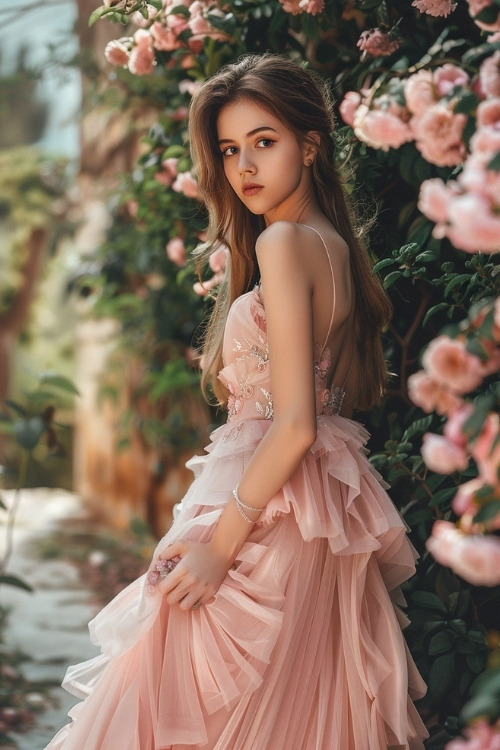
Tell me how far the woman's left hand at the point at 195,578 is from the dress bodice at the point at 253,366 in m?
0.27

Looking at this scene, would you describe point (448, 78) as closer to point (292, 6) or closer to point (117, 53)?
point (292, 6)

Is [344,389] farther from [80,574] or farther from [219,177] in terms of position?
[80,574]

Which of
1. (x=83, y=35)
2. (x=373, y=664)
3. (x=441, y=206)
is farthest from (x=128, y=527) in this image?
(x=441, y=206)

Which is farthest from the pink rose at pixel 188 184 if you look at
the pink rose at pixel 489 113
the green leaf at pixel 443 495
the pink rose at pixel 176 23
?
the pink rose at pixel 489 113

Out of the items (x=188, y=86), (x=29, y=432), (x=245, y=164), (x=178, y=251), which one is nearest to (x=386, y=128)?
(x=245, y=164)

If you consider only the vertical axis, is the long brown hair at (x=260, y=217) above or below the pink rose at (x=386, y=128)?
below

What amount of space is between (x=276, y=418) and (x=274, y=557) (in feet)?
0.72

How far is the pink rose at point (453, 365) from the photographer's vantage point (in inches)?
32.0

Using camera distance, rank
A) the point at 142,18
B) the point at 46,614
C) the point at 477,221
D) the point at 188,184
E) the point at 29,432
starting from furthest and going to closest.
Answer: the point at 46,614 → the point at 29,432 → the point at 188,184 → the point at 142,18 → the point at 477,221

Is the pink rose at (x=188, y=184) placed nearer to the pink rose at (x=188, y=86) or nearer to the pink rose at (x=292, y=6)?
the pink rose at (x=188, y=86)

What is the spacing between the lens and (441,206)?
2.69 feet

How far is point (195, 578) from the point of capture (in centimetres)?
134

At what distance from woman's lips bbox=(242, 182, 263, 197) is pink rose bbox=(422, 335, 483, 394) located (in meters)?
0.76

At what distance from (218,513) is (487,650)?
61 cm
